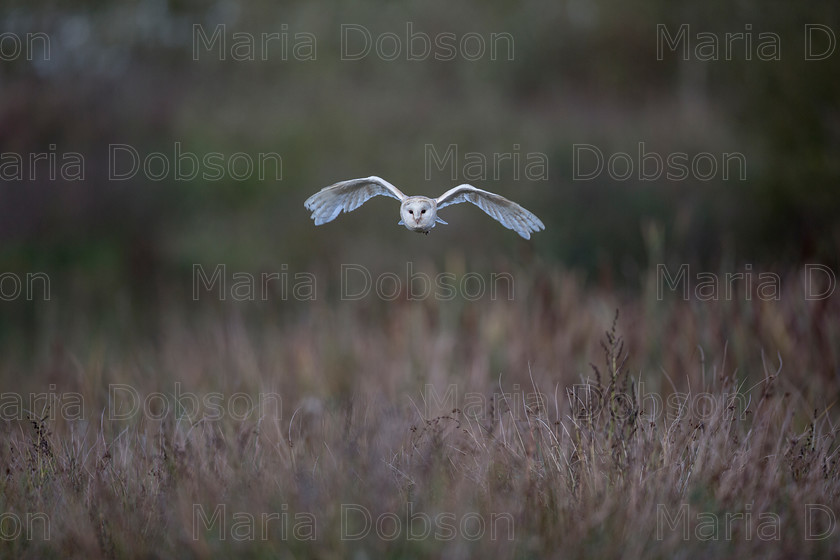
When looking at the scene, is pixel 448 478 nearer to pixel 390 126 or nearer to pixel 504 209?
pixel 504 209

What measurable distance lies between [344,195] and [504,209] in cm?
40

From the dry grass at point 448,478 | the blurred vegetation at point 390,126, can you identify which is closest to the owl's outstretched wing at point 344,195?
the dry grass at point 448,478

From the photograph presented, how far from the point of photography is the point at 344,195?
1.78 meters

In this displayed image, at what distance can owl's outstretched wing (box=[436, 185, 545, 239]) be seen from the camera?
1.68 metres

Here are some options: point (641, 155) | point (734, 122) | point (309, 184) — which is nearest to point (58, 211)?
point (309, 184)

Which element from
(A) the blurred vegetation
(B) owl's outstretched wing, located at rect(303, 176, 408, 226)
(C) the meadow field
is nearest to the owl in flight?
(B) owl's outstretched wing, located at rect(303, 176, 408, 226)

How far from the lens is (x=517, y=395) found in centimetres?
416

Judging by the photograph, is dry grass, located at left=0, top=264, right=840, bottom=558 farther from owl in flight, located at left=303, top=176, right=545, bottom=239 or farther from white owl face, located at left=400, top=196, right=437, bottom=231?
white owl face, located at left=400, top=196, right=437, bottom=231

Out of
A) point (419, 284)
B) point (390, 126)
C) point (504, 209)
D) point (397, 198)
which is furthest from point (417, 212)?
point (390, 126)

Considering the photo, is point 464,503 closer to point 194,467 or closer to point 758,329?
point 194,467

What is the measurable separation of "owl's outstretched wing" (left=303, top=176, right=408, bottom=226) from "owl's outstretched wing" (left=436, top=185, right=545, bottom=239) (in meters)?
0.14

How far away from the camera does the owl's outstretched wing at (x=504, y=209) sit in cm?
168

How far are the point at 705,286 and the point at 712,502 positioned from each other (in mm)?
3867

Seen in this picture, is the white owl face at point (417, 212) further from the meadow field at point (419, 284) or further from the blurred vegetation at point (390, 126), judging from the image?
the blurred vegetation at point (390, 126)
